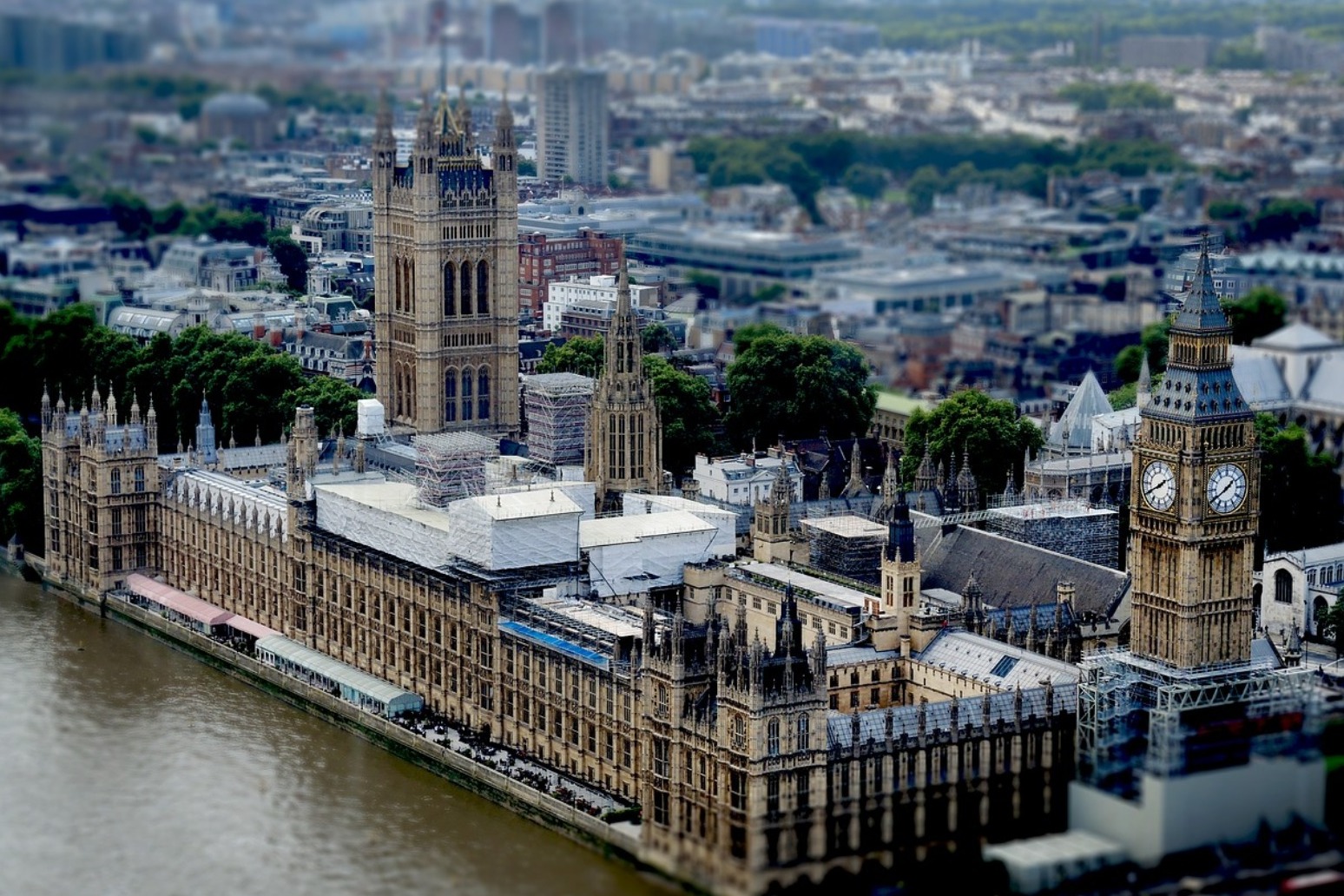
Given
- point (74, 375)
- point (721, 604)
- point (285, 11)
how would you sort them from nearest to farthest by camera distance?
point (721, 604) < point (74, 375) < point (285, 11)

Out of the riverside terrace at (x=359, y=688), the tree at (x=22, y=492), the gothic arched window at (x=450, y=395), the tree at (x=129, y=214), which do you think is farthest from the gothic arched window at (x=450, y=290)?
the tree at (x=129, y=214)

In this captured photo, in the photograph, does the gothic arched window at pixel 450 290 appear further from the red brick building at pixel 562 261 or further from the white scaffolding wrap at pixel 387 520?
the white scaffolding wrap at pixel 387 520

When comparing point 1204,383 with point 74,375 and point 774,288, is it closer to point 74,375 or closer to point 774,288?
point 74,375

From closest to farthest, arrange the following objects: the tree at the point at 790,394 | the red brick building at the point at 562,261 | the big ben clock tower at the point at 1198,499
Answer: the big ben clock tower at the point at 1198,499 < the red brick building at the point at 562,261 < the tree at the point at 790,394

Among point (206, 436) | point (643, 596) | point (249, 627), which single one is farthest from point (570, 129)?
point (643, 596)

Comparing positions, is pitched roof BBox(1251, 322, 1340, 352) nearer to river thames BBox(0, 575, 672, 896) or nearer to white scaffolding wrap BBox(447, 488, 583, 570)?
white scaffolding wrap BBox(447, 488, 583, 570)

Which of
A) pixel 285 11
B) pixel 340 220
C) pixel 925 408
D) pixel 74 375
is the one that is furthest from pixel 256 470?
pixel 285 11

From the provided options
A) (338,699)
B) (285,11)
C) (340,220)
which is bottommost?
(338,699)
